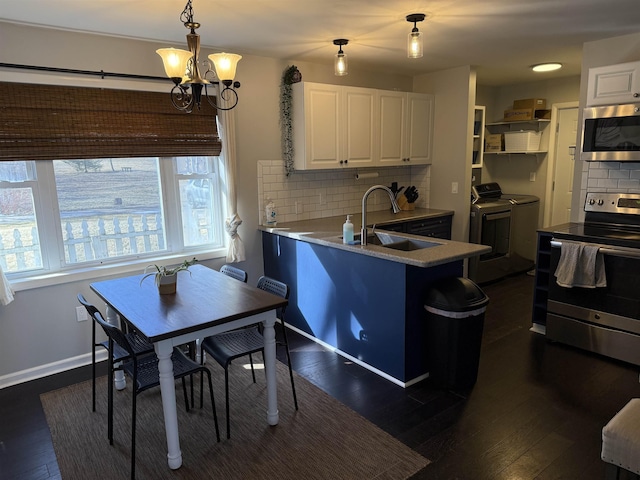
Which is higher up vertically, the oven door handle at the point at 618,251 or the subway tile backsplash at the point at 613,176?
the subway tile backsplash at the point at 613,176

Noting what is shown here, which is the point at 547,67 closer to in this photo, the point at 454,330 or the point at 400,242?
the point at 400,242

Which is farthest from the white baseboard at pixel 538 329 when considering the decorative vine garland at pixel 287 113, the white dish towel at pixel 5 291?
the white dish towel at pixel 5 291

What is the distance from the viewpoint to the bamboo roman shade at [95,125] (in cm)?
291

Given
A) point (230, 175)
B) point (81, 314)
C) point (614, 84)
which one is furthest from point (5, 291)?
point (614, 84)

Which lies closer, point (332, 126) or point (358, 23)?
point (358, 23)

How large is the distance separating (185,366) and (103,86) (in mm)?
2158

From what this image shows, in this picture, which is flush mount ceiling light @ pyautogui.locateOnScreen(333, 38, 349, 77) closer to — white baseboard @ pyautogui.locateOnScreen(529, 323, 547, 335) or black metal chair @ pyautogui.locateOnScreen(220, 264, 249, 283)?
black metal chair @ pyautogui.locateOnScreen(220, 264, 249, 283)

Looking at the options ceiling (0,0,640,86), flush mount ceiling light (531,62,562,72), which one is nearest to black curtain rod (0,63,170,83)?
ceiling (0,0,640,86)

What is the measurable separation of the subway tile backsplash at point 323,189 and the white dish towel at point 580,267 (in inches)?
79.7

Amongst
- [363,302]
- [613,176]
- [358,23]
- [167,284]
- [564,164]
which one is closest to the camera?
[167,284]

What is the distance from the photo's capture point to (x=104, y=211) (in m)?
3.44

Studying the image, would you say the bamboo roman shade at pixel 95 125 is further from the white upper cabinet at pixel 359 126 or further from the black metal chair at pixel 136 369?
the black metal chair at pixel 136 369

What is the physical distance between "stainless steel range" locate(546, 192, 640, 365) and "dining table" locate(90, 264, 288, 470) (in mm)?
2338

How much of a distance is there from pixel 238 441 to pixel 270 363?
0.45 m
